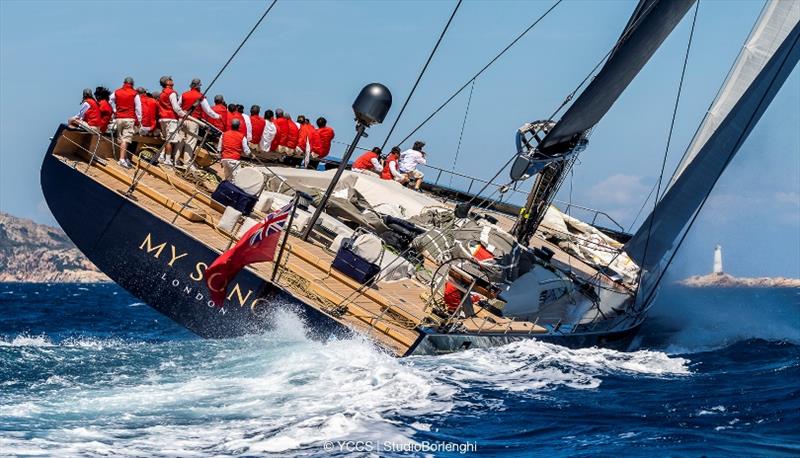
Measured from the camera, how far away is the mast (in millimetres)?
17703

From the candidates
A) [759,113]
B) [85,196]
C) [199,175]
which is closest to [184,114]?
[199,175]

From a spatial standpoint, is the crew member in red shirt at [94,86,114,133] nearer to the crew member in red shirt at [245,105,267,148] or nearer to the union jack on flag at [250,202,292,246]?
the crew member in red shirt at [245,105,267,148]

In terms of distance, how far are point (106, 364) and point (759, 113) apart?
10943 millimetres

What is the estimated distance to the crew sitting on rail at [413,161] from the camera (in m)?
24.0

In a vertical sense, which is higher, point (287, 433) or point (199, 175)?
point (199, 175)

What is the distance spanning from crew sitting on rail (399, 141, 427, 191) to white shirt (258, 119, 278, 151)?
108 inches

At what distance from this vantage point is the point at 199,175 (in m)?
20.2

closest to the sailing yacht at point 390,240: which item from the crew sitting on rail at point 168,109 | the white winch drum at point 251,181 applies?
the white winch drum at point 251,181

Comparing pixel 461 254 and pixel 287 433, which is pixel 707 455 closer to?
pixel 287 433

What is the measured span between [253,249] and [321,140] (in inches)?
336

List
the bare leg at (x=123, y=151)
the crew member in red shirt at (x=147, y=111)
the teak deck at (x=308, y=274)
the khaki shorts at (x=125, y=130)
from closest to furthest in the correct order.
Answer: the teak deck at (x=308, y=274), the bare leg at (x=123, y=151), the khaki shorts at (x=125, y=130), the crew member in red shirt at (x=147, y=111)

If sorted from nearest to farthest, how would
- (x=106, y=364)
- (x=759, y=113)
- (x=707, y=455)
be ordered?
(x=707, y=455) → (x=106, y=364) → (x=759, y=113)

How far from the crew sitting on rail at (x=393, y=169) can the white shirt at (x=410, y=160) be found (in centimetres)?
16

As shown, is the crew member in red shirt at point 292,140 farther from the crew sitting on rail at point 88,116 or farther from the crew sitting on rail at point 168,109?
the crew sitting on rail at point 88,116
